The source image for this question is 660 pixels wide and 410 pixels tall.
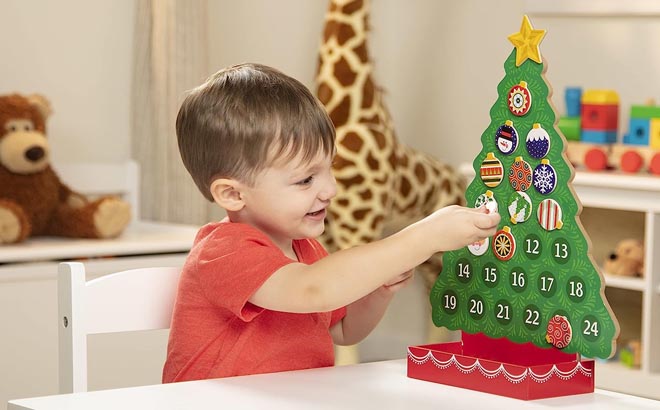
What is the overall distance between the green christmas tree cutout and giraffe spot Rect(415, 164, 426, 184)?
1.92m

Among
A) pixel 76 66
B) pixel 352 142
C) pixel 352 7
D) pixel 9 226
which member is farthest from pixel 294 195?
pixel 76 66

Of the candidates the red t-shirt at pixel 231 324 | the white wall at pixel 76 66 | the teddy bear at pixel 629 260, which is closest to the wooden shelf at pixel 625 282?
the teddy bear at pixel 629 260

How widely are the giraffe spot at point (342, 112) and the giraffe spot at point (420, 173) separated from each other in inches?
10.5

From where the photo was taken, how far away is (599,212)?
3059mm

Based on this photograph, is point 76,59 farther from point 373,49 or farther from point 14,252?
point 373,49

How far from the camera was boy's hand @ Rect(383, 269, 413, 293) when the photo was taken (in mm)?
1245

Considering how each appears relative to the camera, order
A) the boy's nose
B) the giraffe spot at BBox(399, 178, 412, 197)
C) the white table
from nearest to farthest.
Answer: the white table → the boy's nose → the giraffe spot at BBox(399, 178, 412, 197)

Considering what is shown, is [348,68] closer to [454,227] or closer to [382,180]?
[382,180]

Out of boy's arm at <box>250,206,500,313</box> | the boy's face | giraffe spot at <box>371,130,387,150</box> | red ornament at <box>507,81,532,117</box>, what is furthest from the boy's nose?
giraffe spot at <box>371,130,387,150</box>

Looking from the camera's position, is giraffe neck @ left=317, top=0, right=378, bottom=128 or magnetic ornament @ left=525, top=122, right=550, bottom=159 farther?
giraffe neck @ left=317, top=0, right=378, bottom=128

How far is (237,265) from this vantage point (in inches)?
46.3

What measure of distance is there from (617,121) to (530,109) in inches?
75.6

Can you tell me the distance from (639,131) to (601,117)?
0.11m

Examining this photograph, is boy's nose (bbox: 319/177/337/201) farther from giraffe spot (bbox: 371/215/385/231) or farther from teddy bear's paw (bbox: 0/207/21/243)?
giraffe spot (bbox: 371/215/385/231)
